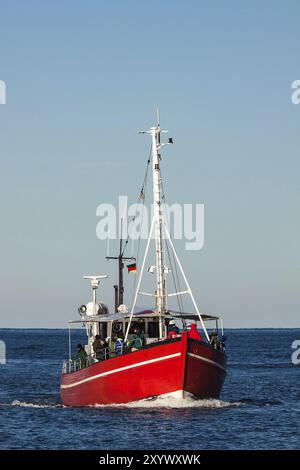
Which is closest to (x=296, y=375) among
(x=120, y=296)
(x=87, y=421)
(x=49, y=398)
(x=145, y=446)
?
(x=120, y=296)

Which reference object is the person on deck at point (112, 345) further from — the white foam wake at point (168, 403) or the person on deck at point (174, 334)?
the person on deck at point (174, 334)

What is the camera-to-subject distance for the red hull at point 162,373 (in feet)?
143

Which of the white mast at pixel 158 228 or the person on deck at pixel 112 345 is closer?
the person on deck at pixel 112 345

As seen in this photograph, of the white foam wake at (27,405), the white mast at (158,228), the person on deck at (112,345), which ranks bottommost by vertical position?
the white foam wake at (27,405)

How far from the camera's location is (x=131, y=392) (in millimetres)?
45125

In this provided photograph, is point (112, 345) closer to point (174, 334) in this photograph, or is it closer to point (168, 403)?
point (174, 334)

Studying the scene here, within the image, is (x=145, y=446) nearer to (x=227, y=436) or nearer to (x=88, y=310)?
(x=227, y=436)

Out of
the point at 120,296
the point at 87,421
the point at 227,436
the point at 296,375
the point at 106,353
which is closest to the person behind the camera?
the point at 227,436

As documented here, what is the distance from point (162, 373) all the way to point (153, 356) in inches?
33.7

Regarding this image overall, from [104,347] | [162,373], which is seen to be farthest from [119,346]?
[162,373]

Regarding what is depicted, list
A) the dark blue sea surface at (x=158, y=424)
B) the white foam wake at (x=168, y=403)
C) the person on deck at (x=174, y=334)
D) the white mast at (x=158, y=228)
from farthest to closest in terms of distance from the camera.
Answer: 1. the white mast at (x=158, y=228)
2. the person on deck at (x=174, y=334)
3. the white foam wake at (x=168, y=403)
4. the dark blue sea surface at (x=158, y=424)

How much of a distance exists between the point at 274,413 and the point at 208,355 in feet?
16.6

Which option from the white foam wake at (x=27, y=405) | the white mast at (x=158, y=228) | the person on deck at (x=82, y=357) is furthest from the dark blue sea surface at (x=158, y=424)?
the white mast at (x=158, y=228)

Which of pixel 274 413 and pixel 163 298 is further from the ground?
pixel 163 298
